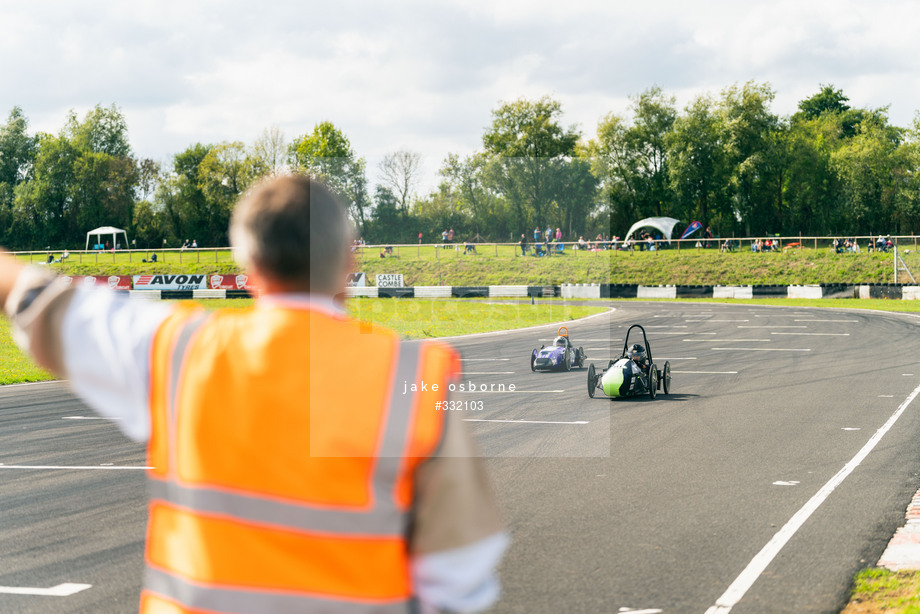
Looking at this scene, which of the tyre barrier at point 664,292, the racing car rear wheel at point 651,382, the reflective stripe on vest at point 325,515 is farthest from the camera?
the tyre barrier at point 664,292

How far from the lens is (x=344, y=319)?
1.74m

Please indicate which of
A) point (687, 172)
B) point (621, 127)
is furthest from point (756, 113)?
point (621, 127)

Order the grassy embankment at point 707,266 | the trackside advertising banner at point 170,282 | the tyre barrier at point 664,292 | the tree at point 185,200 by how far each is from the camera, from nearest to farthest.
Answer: the tyre barrier at point 664,292
the trackside advertising banner at point 170,282
the grassy embankment at point 707,266
the tree at point 185,200

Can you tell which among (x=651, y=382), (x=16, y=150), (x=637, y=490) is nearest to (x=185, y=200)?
(x=16, y=150)

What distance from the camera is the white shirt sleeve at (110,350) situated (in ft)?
5.79

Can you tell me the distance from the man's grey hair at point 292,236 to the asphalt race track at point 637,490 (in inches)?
14.6

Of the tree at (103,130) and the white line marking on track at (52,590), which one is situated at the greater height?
the tree at (103,130)

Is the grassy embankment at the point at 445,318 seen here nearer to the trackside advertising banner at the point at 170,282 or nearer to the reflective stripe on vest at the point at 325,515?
the trackside advertising banner at the point at 170,282

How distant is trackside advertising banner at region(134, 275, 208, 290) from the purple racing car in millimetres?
32499

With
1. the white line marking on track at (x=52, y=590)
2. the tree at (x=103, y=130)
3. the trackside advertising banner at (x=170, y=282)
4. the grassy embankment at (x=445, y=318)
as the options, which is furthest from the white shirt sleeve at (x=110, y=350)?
the tree at (x=103, y=130)

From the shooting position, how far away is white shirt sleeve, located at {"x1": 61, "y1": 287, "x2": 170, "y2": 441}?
5.79 ft

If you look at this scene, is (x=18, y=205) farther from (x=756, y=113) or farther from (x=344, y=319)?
(x=344, y=319)

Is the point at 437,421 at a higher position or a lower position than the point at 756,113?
lower

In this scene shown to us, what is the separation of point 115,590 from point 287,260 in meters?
4.03
